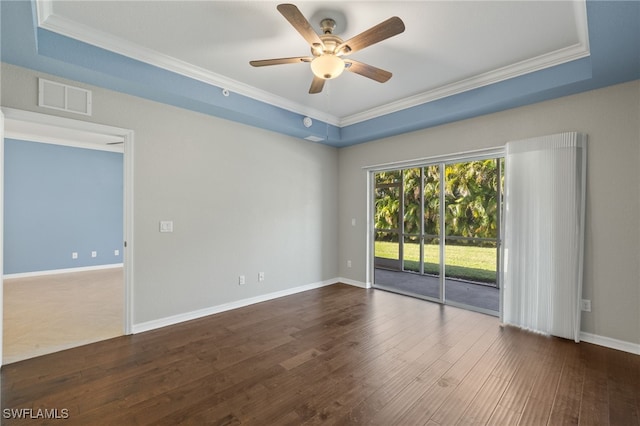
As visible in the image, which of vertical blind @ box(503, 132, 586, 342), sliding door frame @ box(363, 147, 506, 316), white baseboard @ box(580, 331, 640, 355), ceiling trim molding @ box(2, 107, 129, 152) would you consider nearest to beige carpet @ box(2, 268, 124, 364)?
ceiling trim molding @ box(2, 107, 129, 152)

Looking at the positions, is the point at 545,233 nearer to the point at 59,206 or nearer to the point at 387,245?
the point at 387,245

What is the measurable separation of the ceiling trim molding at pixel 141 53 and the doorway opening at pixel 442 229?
7.67 feet

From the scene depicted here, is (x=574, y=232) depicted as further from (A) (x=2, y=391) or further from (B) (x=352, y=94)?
(A) (x=2, y=391)

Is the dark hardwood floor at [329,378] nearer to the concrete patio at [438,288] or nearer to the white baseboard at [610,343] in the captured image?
the white baseboard at [610,343]

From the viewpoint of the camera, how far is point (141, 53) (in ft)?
9.23

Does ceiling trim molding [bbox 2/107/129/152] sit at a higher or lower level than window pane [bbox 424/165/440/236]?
higher

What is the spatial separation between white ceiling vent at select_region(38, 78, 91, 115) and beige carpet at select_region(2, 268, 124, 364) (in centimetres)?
232

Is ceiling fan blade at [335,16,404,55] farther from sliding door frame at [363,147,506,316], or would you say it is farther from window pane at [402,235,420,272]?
window pane at [402,235,420,272]

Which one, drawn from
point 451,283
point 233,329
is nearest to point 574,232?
point 451,283

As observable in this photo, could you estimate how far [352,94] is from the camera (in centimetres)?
386

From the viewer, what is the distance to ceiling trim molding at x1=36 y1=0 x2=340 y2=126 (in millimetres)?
2343

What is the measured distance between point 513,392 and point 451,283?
3.26m

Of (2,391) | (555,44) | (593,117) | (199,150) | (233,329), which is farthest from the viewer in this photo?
(199,150)

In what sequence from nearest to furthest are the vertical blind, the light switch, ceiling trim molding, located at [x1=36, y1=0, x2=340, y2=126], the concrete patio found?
ceiling trim molding, located at [x1=36, y1=0, x2=340, y2=126] < the vertical blind < the light switch < the concrete patio
